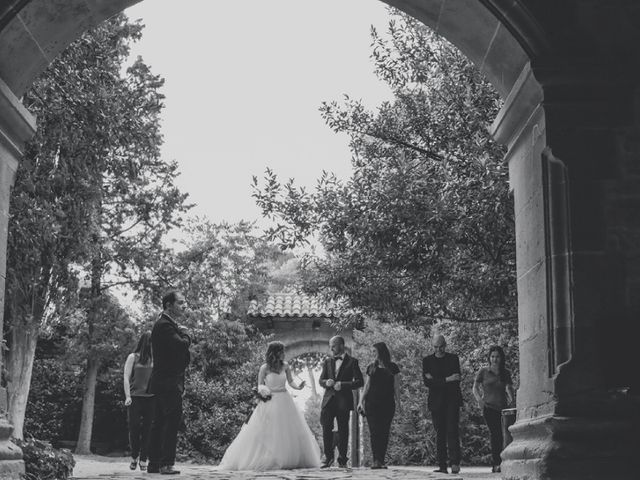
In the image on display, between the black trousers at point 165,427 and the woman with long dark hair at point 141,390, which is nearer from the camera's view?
the black trousers at point 165,427

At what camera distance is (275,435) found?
10.4 m

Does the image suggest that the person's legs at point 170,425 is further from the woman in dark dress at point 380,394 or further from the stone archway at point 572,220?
the woman in dark dress at point 380,394

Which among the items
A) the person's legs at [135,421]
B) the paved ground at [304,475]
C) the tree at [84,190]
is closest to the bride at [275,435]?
the paved ground at [304,475]

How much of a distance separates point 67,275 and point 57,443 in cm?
582

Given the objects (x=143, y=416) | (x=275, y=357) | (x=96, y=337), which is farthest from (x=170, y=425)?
(x=96, y=337)

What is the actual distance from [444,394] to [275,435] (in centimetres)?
216

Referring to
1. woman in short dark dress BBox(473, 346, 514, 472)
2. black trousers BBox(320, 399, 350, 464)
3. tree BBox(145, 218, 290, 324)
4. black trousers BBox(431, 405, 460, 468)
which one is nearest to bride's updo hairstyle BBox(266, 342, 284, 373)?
black trousers BBox(320, 399, 350, 464)

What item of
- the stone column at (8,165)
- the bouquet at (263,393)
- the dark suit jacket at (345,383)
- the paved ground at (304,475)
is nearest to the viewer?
the stone column at (8,165)

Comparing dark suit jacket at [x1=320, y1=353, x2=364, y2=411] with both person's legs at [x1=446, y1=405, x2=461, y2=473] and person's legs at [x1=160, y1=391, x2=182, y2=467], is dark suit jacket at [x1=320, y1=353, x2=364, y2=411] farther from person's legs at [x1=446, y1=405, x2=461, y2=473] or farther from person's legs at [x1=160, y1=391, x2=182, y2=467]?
person's legs at [x1=160, y1=391, x2=182, y2=467]

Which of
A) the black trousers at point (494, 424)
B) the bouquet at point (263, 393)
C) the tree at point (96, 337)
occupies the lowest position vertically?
the black trousers at point (494, 424)

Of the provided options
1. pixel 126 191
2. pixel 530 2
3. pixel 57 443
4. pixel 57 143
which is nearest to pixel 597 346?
pixel 530 2

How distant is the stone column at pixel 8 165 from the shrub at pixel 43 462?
1585mm

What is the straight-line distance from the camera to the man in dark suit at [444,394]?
9.62m

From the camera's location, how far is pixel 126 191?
17344mm
